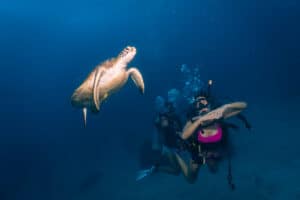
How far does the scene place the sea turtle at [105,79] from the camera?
4551mm

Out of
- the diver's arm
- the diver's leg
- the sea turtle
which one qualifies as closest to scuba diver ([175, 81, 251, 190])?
the diver's arm

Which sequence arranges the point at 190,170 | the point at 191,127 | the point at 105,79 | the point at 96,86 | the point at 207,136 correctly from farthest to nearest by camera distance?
the point at 190,170
the point at 207,136
the point at 191,127
the point at 105,79
the point at 96,86

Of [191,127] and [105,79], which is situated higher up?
[105,79]

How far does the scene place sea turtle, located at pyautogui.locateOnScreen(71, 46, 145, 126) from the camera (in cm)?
455

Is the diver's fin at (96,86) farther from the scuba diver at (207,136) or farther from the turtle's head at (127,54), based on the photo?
the scuba diver at (207,136)

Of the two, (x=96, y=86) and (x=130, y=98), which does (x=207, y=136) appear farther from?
(x=130, y=98)

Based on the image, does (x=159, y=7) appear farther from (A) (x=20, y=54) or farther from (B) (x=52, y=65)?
(A) (x=20, y=54)

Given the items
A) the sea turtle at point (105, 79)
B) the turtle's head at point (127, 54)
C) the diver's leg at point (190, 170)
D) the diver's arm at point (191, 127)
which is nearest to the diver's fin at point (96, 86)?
the sea turtle at point (105, 79)

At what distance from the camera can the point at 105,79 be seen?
4.72 metres

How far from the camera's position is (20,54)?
47938 millimetres

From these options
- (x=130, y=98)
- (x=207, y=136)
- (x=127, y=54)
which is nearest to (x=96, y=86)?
(x=127, y=54)

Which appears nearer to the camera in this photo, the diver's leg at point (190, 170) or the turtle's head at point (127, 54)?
the turtle's head at point (127, 54)

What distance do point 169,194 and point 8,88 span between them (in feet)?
114

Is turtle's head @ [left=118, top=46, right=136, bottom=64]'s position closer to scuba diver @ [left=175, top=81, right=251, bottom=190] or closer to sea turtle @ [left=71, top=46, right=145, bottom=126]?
sea turtle @ [left=71, top=46, right=145, bottom=126]
